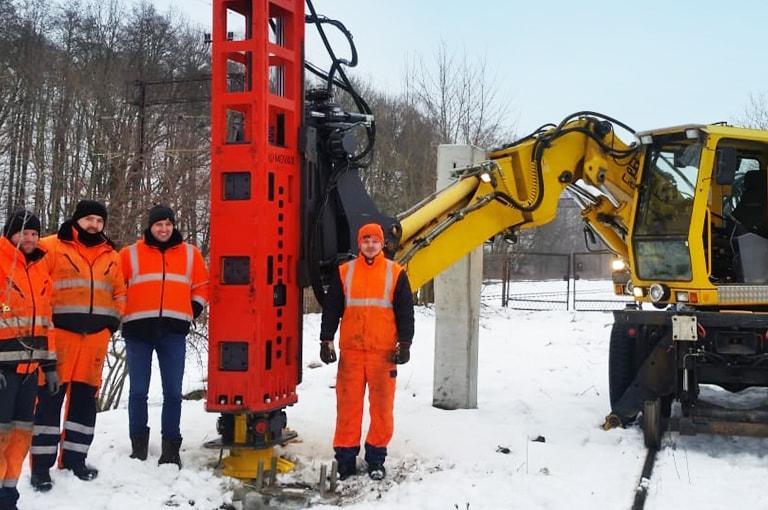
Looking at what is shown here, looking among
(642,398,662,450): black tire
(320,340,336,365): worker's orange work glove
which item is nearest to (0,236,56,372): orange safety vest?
(320,340,336,365): worker's orange work glove

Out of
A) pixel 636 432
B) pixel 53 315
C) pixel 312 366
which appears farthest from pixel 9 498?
pixel 312 366

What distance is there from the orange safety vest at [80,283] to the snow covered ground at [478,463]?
3.42 ft

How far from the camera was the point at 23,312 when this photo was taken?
4703mm

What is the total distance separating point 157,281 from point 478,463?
110 inches

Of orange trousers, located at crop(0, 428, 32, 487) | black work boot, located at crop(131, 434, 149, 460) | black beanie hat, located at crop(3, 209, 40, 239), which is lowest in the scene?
black work boot, located at crop(131, 434, 149, 460)

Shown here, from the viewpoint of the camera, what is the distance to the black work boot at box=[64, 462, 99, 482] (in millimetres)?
5148

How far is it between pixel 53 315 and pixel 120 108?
25.1m

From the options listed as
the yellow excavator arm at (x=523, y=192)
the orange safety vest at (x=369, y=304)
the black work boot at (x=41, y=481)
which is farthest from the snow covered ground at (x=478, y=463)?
the yellow excavator arm at (x=523, y=192)

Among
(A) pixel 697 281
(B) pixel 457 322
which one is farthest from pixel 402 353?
(A) pixel 697 281

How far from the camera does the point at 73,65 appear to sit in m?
32.5

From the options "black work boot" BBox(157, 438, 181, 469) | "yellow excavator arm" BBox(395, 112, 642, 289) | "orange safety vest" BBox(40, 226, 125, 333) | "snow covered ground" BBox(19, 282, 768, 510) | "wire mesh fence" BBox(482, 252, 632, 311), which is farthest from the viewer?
"wire mesh fence" BBox(482, 252, 632, 311)

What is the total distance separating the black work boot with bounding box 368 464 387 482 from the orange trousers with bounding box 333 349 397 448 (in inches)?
6.9

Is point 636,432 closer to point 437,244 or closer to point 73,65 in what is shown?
point 437,244

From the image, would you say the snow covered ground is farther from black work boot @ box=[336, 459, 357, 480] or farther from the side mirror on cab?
the side mirror on cab
